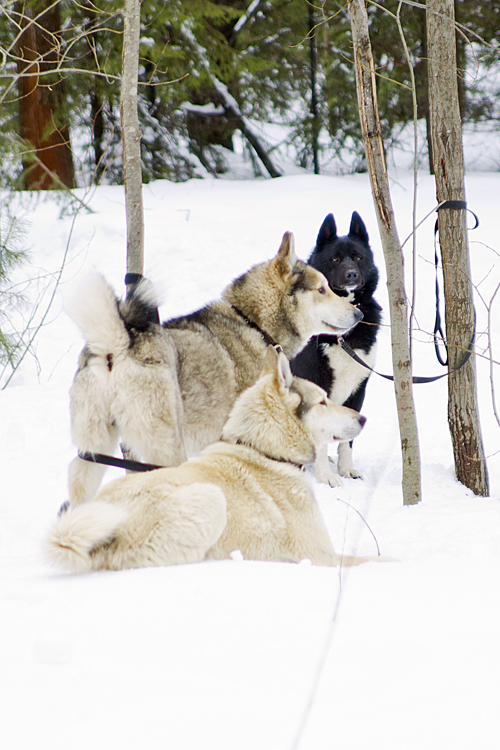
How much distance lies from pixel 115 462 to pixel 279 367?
96 cm

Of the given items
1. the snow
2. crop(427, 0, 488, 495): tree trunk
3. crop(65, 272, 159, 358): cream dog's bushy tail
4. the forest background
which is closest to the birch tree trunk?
crop(65, 272, 159, 358): cream dog's bushy tail

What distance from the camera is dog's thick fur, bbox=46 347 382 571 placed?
237 cm

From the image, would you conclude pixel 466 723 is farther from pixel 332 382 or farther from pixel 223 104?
pixel 223 104

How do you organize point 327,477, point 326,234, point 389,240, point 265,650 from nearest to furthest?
point 265,650 < point 389,240 < point 327,477 < point 326,234

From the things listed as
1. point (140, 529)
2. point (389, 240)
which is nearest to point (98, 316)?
point (140, 529)

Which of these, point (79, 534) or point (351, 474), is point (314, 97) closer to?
point (351, 474)

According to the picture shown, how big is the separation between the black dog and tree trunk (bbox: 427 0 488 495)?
90 centimetres

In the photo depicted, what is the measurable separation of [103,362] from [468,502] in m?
2.52

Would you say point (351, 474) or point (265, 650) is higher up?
point (265, 650)

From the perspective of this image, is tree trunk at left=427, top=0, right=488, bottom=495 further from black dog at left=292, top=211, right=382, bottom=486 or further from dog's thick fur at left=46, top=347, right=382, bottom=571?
dog's thick fur at left=46, top=347, right=382, bottom=571

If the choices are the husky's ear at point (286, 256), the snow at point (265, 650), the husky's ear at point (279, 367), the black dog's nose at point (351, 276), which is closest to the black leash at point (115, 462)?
the snow at point (265, 650)

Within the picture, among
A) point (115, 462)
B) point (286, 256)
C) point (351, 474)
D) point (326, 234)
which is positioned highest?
point (326, 234)

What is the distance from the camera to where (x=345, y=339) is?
5.15m

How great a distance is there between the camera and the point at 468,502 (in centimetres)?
398
